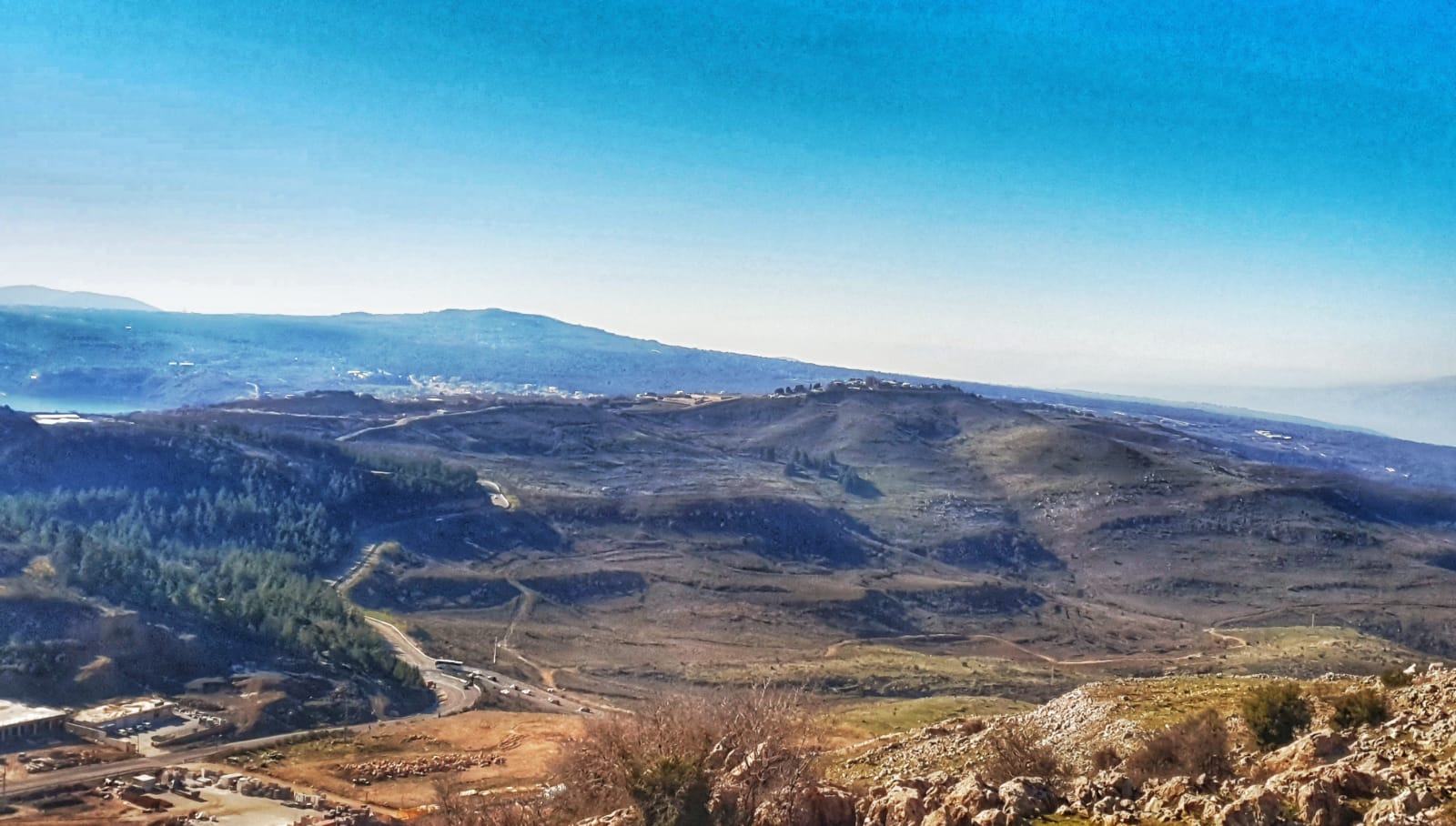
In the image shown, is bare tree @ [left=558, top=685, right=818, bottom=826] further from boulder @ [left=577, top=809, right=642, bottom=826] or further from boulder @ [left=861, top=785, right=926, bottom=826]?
boulder @ [left=861, top=785, right=926, bottom=826]

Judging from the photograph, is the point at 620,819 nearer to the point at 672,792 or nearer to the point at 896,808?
→ the point at 672,792

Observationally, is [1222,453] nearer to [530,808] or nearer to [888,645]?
[888,645]

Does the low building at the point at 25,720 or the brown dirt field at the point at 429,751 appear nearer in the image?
the brown dirt field at the point at 429,751

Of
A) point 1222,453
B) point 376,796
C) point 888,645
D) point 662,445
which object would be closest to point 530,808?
point 376,796

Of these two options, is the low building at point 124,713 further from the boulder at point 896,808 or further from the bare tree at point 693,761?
the boulder at point 896,808

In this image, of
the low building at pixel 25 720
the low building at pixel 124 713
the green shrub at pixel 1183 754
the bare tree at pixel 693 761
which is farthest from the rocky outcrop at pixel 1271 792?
the low building at pixel 124 713

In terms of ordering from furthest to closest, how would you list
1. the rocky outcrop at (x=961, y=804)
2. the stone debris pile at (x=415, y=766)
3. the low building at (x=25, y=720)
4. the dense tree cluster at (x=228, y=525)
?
the dense tree cluster at (x=228, y=525)
the low building at (x=25, y=720)
the stone debris pile at (x=415, y=766)
the rocky outcrop at (x=961, y=804)

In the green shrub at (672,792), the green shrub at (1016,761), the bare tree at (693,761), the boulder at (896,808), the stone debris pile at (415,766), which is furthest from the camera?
the stone debris pile at (415,766)

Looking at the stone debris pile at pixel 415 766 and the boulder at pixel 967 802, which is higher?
the boulder at pixel 967 802
